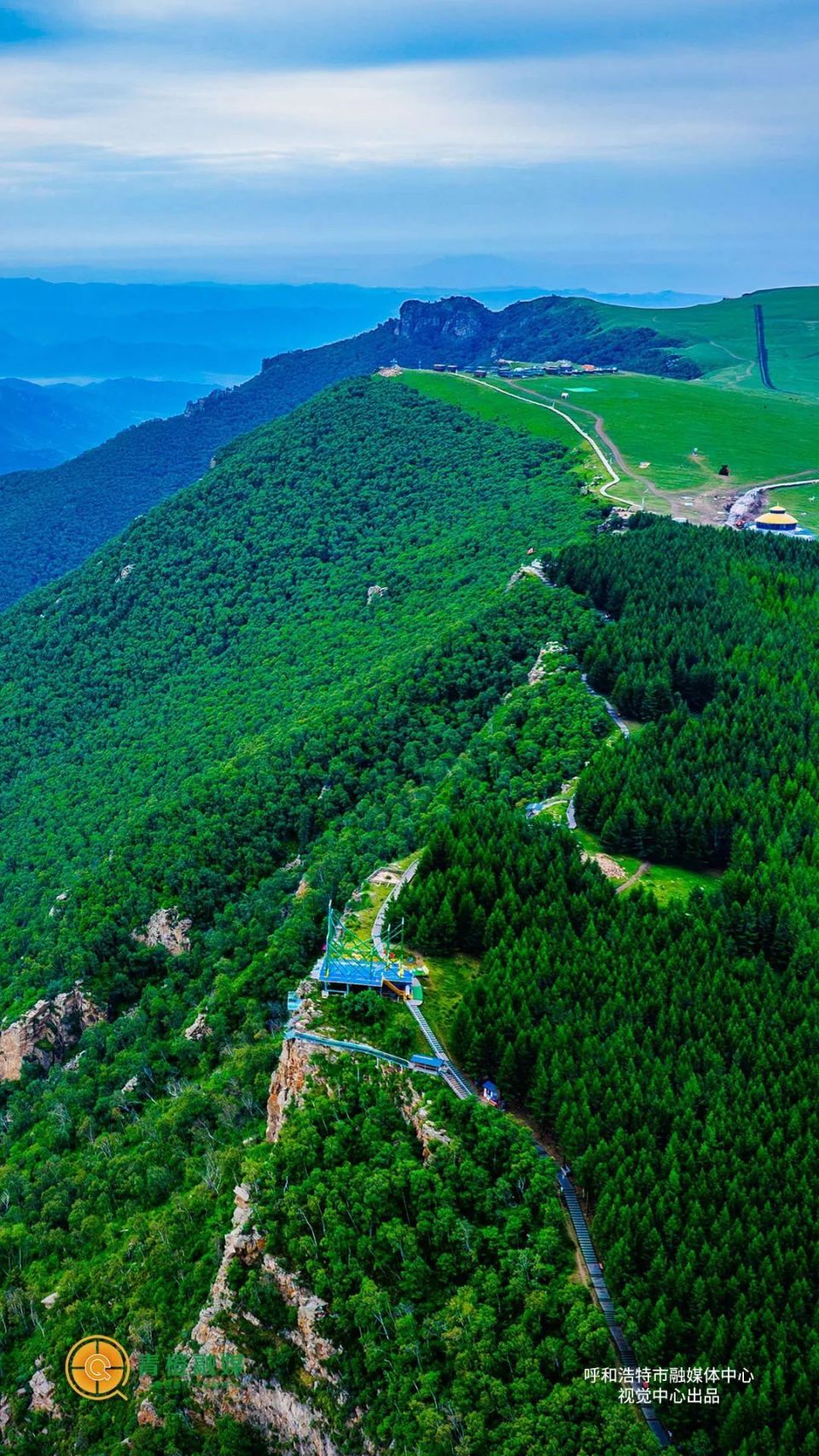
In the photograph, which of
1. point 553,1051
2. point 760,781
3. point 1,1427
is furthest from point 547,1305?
point 760,781

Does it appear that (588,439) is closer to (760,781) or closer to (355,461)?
(355,461)

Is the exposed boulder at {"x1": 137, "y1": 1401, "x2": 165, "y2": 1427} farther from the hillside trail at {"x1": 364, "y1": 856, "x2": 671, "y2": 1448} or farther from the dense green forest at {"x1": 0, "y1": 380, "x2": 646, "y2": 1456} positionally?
the hillside trail at {"x1": 364, "y1": 856, "x2": 671, "y2": 1448}

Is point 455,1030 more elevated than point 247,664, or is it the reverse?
point 455,1030

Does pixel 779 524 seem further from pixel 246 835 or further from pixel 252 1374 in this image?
pixel 252 1374

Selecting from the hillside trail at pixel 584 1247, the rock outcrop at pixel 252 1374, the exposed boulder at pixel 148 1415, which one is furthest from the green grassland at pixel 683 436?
the exposed boulder at pixel 148 1415

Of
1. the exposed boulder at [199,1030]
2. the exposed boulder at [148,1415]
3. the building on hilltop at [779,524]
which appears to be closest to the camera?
the exposed boulder at [148,1415]

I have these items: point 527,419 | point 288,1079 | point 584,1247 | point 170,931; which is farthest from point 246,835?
point 527,419

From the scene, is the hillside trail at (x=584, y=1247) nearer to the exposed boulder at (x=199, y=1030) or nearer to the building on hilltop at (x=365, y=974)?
the building on hilltop at (x=365, y=974)
